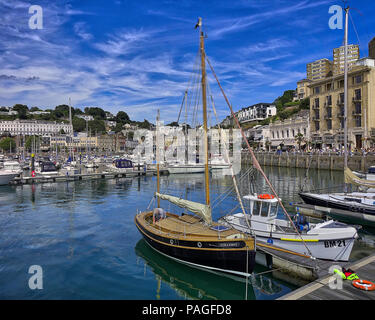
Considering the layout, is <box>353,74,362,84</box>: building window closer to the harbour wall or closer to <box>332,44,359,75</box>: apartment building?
the harbour wall

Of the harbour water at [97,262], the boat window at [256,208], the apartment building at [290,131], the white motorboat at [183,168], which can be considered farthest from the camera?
the apartment building at [290,131]

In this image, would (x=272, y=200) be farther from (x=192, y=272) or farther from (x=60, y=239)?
(x=60, y=239)

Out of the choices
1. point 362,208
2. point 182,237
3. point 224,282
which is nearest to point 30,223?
point 182,237

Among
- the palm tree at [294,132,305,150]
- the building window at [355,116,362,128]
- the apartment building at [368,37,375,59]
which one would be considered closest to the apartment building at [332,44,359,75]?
the apartment building at [368,37,375,59]

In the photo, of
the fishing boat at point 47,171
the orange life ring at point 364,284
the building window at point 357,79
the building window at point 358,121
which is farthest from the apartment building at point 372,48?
the orange life ring at point 364,284

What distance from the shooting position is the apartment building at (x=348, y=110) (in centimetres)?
7144

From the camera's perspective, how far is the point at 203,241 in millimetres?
14648

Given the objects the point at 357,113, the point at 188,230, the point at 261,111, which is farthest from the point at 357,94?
the point at 261,111

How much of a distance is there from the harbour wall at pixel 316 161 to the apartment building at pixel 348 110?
19.1ft

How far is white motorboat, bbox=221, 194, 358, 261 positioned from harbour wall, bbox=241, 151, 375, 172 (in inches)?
1240

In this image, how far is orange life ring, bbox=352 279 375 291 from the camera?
419 inches

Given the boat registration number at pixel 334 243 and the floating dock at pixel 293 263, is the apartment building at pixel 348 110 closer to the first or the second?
the boat registration number at pixel 334 243

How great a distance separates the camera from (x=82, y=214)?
2981 cm
